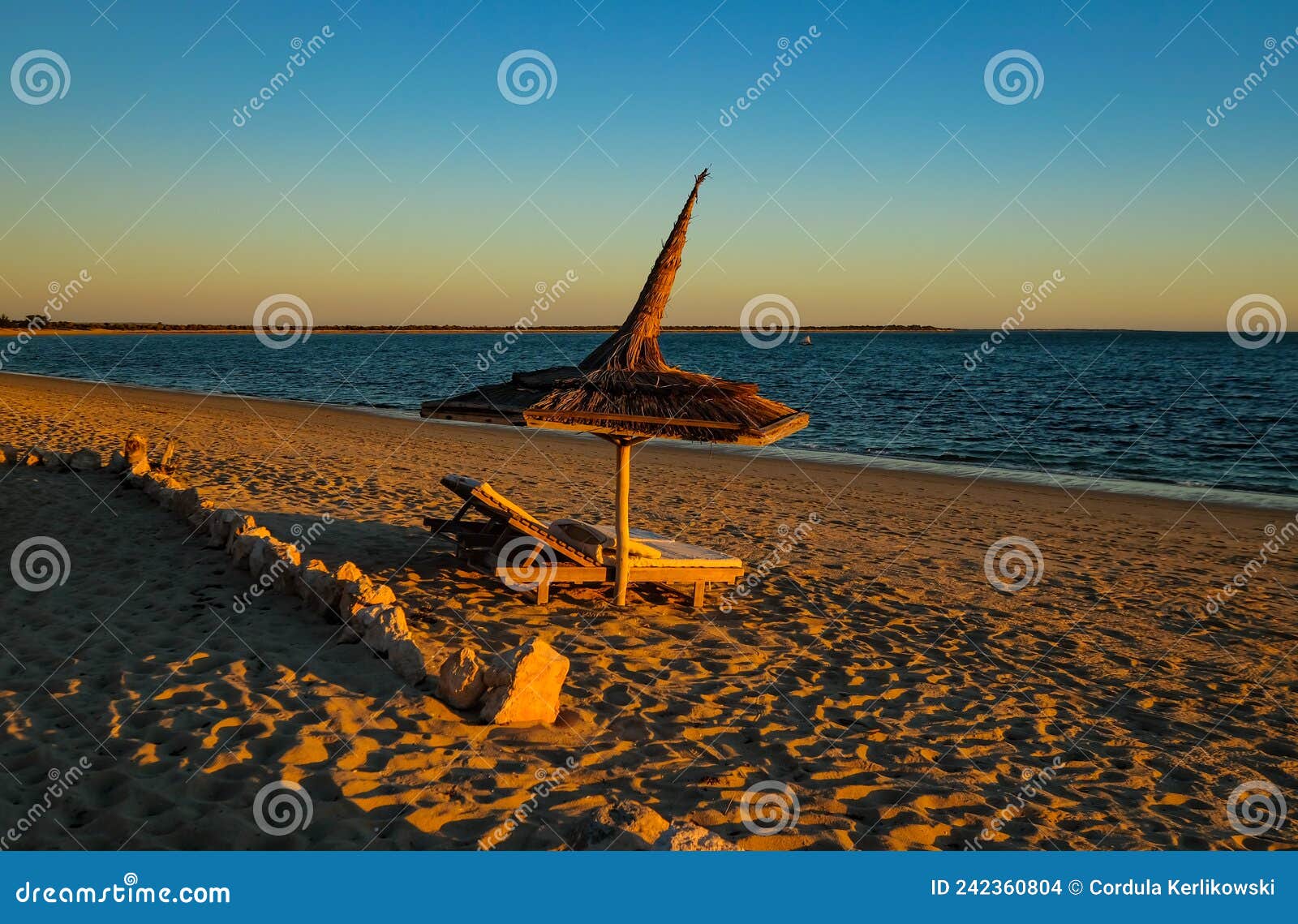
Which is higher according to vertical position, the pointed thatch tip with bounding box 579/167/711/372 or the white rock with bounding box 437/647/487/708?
the pointed thatch tip with bounding box 579/167/711/372

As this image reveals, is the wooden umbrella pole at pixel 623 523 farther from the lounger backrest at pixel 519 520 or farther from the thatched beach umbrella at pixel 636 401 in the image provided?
the lounger backrest at pixel 519 520

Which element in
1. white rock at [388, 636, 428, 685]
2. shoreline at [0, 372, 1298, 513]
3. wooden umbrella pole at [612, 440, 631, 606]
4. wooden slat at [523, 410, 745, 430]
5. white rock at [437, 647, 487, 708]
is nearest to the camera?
white rock at [437, 647, 487, 708]

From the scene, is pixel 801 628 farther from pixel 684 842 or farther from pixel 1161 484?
pixel 1161 484

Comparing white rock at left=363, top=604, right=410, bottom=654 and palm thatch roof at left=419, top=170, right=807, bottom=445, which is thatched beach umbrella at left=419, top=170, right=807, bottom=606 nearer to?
palm thatch roof at left=419, top=170, right=807, bottom=445

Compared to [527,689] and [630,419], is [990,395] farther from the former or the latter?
[527,689]

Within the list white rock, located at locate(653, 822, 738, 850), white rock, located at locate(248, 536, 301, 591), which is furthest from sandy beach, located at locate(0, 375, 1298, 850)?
white rock, located at locate(653, 822, 738, 850)

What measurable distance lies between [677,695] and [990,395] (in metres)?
39.2

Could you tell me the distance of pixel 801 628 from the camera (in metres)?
6.76

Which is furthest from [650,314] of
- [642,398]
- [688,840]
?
[688,840]

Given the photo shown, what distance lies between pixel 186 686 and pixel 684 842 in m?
3.34

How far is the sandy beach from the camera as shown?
3938mm

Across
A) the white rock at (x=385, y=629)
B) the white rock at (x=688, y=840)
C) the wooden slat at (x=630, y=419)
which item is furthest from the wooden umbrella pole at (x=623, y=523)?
the white rock at (x=688, y=840)

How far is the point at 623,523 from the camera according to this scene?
22.5 feet

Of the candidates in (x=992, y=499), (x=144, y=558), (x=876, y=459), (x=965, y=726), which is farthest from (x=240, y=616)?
(x=876, y=459)
